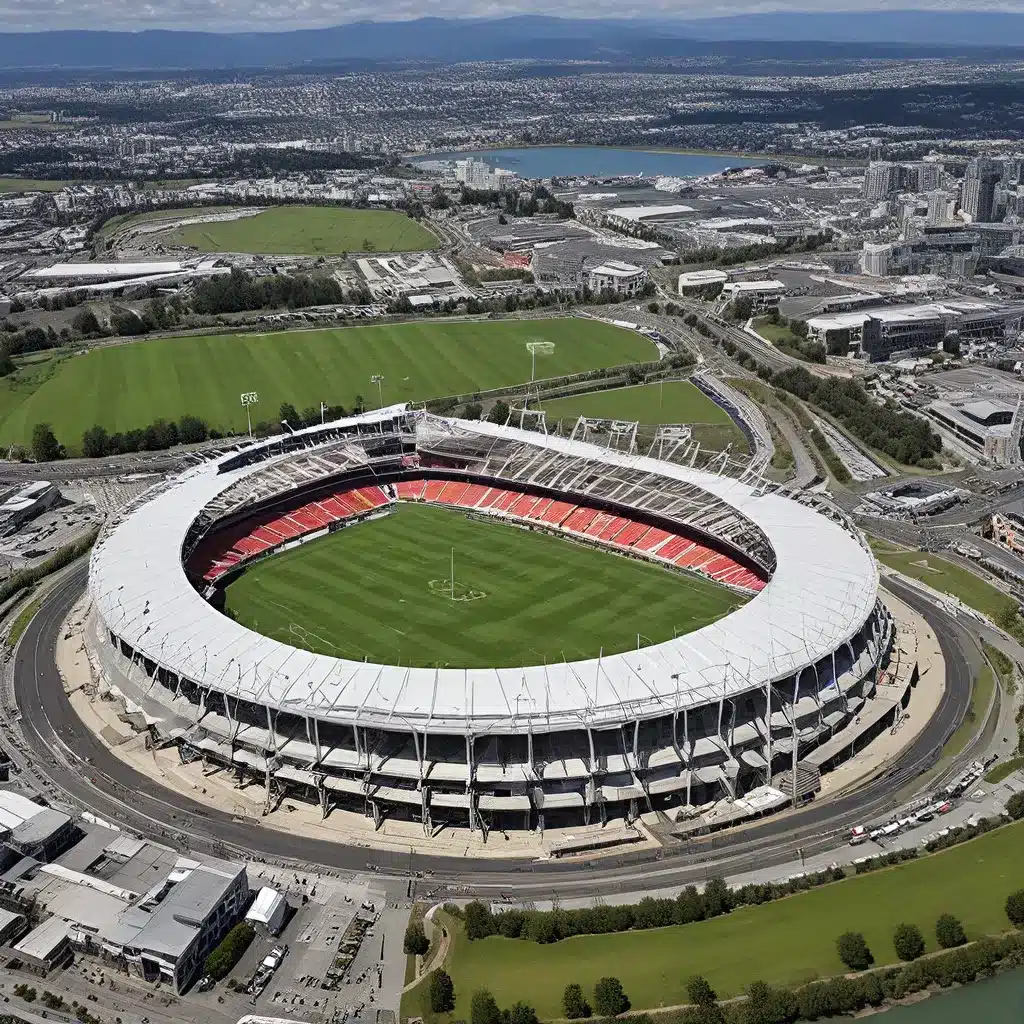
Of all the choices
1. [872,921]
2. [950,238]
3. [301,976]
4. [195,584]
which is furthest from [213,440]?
[950,238]

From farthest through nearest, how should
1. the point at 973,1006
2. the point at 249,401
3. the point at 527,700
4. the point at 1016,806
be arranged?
the point at 249,401, the point at 527,700, the point at 1016,806, the point at 973,1006

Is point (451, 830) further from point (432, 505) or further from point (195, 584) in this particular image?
point (432, 505)

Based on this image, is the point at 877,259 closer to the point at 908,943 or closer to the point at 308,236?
the point at 308,236

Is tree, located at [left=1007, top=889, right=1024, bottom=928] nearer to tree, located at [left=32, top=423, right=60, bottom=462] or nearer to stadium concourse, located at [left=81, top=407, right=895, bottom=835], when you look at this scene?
stadium concourse, located at [left=81, top=407, right=895, bottom=835]

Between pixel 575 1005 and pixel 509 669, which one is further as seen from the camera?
pixel 509 669

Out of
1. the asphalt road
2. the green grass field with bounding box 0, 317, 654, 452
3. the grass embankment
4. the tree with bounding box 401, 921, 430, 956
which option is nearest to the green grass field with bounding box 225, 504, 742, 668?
the asphalt road

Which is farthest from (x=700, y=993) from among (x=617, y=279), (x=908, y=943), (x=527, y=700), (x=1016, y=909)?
(x=617, y=279)
